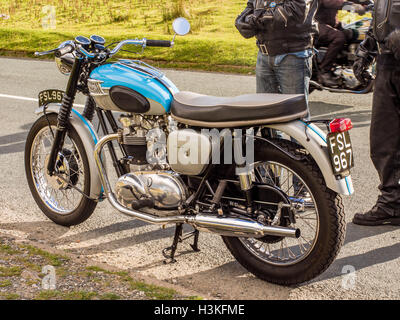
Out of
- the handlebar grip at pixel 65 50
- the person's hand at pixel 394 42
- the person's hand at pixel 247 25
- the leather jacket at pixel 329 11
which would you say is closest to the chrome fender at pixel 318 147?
the person's hand at pixel 394 42

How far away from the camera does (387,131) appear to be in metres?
4.66

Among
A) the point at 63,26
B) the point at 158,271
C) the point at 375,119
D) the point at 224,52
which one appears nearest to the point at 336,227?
the point at 158,271

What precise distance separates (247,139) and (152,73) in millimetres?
804

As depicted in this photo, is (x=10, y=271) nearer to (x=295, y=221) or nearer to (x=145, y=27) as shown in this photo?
(x=295, y=221)

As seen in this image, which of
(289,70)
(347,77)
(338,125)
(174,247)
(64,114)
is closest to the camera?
(338,125)

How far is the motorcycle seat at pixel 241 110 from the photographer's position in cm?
350

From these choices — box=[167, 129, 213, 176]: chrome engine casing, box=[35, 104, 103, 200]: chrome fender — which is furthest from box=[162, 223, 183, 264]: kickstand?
box=[35, 104, 103, 200]: chrome fender

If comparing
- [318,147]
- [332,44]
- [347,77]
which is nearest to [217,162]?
[318,147]

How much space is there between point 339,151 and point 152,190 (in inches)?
47.6

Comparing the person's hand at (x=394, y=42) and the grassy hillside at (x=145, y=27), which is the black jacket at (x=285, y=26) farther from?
the grassy hillside at (x=145, y=27)

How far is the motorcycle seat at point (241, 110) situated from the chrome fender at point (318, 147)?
0.19 feet

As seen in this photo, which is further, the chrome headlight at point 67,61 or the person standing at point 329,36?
the person standing at point 329,36

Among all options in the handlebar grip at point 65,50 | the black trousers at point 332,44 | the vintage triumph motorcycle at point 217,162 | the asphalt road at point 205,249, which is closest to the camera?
the vintage triumph motorcycle at point 217,162

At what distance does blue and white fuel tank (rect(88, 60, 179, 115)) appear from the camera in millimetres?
3898
